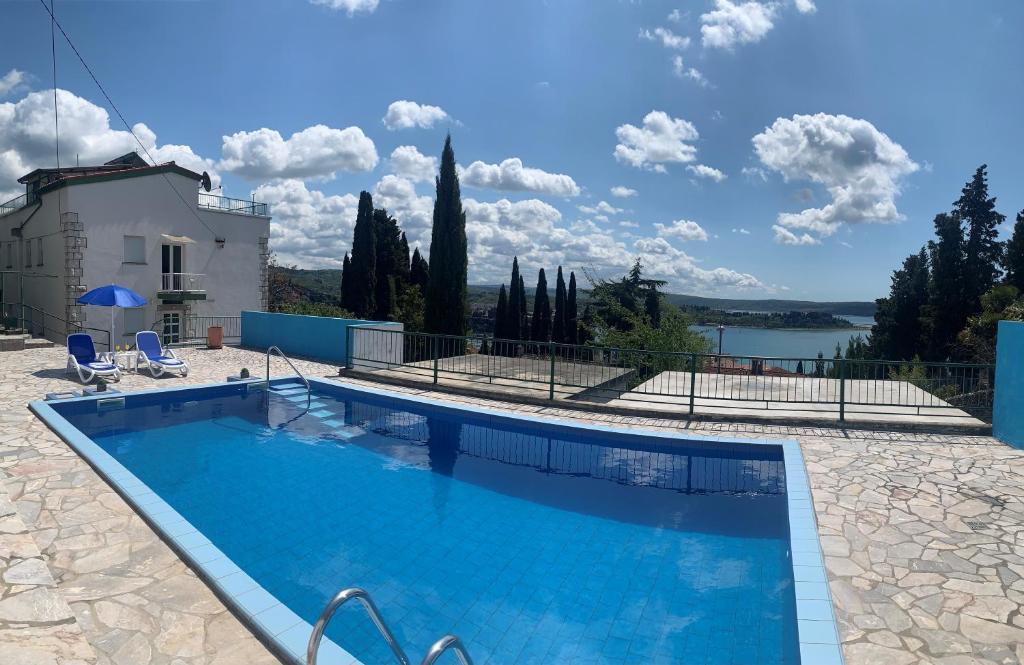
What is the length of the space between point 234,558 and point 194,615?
1.60 metres

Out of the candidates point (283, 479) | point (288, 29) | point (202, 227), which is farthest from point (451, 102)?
point (283, 479)

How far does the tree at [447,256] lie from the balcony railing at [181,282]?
8798 millimetres

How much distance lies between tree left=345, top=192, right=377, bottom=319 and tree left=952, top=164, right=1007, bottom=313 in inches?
1309

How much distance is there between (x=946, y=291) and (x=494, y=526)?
35.2 metres

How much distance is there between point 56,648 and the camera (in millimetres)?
3062

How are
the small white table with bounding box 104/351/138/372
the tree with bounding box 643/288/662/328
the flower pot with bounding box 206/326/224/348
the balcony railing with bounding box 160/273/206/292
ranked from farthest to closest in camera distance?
the tree with bounding box 643/288/662/328 < the balcony railing with bounding box 160/273/206/292 < the flower pot with bounding box 206/326/224/348 < the small white table with bounding box 104/351/138/372

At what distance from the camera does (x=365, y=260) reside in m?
35.3

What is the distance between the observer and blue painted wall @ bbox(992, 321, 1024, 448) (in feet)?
25.0

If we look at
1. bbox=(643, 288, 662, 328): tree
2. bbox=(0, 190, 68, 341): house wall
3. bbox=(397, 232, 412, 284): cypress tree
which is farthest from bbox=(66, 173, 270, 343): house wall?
bbox=(643, 288, 662, 328): tree

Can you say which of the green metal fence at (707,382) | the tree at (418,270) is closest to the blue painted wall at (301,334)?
the green metal fence at (707,382)

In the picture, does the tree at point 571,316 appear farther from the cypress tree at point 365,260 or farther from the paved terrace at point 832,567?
the paved terrace at point 832,567

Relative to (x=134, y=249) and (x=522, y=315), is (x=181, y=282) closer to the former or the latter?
(x=134, y=249)

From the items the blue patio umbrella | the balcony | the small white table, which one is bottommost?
the small white table

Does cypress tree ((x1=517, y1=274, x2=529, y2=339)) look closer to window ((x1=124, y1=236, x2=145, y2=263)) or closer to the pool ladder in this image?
window ((x1=124, y1=236, x2=145, y2=263))
